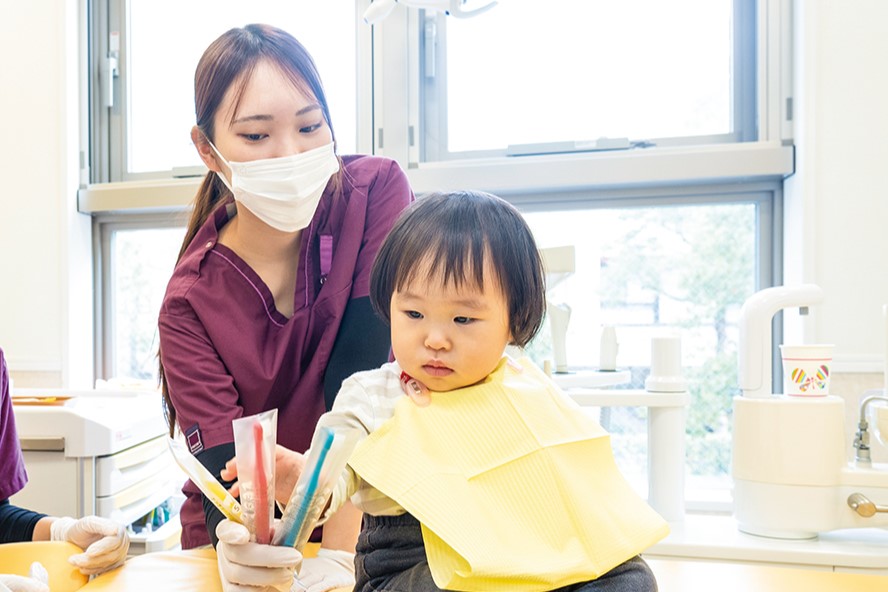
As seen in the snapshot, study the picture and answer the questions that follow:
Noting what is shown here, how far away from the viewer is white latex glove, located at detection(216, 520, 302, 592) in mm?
684

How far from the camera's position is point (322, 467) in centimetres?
62

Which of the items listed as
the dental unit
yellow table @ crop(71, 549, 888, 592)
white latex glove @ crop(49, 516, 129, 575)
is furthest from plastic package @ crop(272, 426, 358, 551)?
Answer: the dental unit

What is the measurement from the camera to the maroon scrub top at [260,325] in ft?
3.56

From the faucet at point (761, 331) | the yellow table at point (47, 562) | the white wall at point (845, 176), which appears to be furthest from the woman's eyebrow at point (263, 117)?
the white wall at point (845, 176)

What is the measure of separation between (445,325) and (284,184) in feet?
1.54

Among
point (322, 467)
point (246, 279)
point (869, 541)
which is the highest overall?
point (246, 279)

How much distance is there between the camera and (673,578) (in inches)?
41.0

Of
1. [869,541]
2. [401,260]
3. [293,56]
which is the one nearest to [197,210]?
[293,56]

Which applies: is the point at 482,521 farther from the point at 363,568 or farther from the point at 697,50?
the point at 697,50

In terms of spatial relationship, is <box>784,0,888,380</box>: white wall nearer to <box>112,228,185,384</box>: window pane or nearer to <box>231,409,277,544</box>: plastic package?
<box>231,409,277,544</box>: plastic package

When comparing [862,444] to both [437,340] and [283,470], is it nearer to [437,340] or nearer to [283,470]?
[437,340]

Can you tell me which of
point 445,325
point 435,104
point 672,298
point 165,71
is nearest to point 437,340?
point 445,325

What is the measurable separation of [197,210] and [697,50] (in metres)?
1.75

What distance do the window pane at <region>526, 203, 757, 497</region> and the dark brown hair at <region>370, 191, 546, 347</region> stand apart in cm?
134
